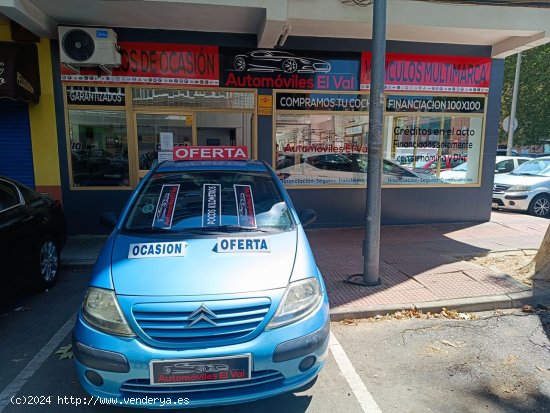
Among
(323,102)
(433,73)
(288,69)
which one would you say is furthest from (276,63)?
(433,73)

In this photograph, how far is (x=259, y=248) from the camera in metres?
2.92

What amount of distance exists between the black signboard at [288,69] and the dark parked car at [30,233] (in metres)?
3.96

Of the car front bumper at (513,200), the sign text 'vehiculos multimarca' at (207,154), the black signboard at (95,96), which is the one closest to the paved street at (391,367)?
the sign text 'vehiculos multimarca' at (207,154)

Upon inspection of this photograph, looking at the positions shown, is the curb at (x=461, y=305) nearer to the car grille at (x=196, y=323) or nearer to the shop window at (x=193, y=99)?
the car grille at (x=196, y=323)

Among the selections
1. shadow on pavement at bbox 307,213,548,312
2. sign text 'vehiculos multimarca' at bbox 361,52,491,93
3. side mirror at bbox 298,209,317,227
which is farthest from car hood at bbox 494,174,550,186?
side mirror at bbox 298,209,317,227

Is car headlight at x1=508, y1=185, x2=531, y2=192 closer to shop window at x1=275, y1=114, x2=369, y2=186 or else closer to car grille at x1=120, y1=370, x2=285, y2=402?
shop window at x1=275, y1=114, x2=369, y2=186

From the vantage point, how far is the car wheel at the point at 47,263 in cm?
480

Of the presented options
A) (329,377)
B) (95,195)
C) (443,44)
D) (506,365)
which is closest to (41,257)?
(95,195)

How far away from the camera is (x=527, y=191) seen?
33.2ft

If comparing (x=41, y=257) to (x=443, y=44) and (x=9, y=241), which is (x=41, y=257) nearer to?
(x=9, y=241)

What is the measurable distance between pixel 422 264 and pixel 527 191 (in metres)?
6.29

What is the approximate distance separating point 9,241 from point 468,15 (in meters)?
7.64

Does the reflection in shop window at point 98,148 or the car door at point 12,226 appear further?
A: the reflection in shop window at point 98,148

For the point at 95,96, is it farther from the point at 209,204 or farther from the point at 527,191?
the point at 527,191
